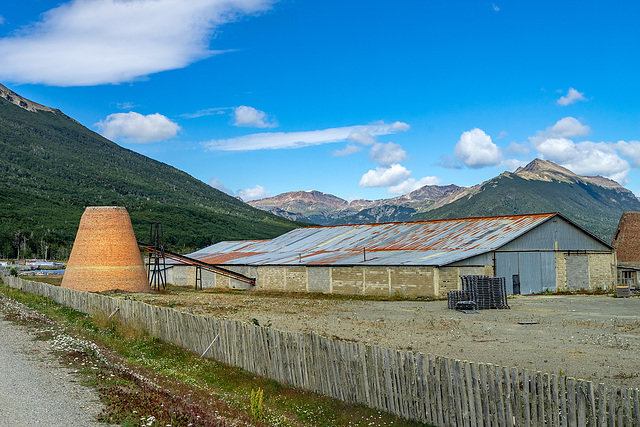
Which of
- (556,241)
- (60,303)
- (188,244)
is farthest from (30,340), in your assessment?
(188,244)

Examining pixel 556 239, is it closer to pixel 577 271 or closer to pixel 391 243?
pixel 577 271

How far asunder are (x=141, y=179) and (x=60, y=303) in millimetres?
Result: 167144

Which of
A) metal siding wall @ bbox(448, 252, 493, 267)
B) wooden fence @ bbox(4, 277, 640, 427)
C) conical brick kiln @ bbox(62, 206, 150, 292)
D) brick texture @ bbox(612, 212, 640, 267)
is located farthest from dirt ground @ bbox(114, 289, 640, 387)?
brick texture @ bbox(612, 212, 640, 267)

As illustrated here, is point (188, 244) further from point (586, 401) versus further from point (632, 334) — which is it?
point (586, 401)

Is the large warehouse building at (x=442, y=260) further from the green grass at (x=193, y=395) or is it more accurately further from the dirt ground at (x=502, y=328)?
the green grass at (x=193, y=395)

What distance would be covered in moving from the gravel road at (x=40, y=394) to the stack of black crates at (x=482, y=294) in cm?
1955

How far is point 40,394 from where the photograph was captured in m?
10.9

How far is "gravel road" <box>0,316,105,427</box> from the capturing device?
9336 mm

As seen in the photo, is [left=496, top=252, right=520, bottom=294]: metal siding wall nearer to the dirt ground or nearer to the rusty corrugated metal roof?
the rusty corrugated metal roof

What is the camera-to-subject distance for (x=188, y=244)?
123 metres

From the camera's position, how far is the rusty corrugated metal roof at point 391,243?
126ft

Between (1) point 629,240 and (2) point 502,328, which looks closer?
(2) point 502,328

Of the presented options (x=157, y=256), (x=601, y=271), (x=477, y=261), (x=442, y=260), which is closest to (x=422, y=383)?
(x=442, y=260)

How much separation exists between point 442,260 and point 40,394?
27892 mm
